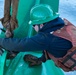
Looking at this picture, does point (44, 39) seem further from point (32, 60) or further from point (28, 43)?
point (32, 60)

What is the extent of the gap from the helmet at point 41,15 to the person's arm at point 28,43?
0.41ft

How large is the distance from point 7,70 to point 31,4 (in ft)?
2.04

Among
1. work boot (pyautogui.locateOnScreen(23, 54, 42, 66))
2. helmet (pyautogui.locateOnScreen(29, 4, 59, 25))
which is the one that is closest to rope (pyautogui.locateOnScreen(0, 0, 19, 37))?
helmet (pyautogui.locateOnScreen(29, 4, 59, 25))

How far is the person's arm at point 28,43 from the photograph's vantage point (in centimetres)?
177

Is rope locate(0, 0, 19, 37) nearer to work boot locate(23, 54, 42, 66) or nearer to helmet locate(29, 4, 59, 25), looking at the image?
helmet locate(29, 4, 59, 25)

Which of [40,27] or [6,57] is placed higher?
[40,27]

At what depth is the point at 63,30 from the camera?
1854mm

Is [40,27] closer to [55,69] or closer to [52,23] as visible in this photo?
[52,23]

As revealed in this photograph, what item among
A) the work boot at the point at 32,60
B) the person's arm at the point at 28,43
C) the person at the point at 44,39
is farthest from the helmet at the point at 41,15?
the work boot at the point at 32,60

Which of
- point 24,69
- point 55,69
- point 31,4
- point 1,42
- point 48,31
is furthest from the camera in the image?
point 55,69

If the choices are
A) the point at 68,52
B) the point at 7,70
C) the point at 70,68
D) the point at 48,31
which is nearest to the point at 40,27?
the point at 48,31

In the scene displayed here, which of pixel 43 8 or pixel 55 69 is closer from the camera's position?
pixel 43 8

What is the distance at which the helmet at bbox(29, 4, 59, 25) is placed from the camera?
1.81 metres

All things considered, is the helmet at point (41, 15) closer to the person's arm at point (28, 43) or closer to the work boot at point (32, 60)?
the person's arm at point (28, 43)
